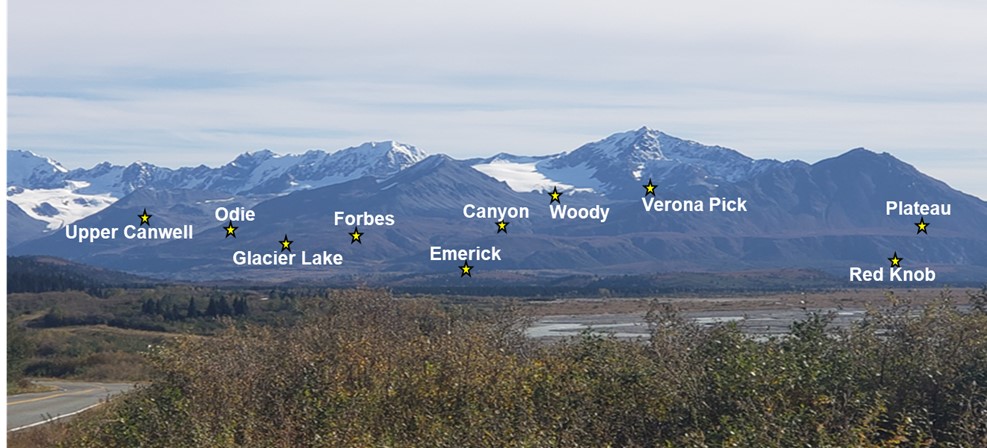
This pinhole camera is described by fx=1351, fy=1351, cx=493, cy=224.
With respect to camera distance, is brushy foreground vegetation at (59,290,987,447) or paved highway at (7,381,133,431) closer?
brushy foreground vegetation at (59,290,987,447)

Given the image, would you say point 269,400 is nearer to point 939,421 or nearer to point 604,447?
point 604,447

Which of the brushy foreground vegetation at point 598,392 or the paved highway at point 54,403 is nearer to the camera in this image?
the brushy foreground vegetation at point 598,392

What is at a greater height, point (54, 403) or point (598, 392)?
point (598, 392)

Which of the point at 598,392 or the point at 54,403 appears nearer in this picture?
the point at 598,392

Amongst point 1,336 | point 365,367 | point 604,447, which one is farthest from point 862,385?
point 1,336

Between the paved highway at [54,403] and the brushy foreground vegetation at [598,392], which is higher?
the brushy foreground vegetation at [598,392]

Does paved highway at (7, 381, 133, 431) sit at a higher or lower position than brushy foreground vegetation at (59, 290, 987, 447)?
lower
